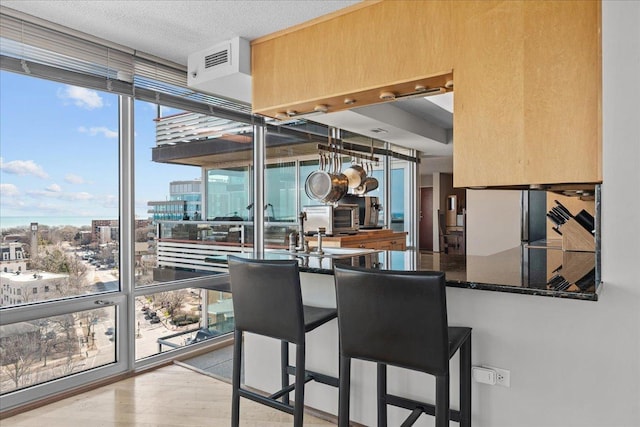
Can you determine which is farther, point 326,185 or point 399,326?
point 326,185

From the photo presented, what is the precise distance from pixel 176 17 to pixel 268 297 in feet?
6.02

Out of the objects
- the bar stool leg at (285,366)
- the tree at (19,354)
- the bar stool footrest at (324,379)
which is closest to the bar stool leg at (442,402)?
the bar stool footrest at (324,379)

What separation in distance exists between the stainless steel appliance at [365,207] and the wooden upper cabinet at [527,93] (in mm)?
3043

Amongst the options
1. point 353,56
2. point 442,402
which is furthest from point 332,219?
point 442,402

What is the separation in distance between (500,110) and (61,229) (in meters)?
2.79

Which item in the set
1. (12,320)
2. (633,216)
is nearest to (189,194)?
(12,320)

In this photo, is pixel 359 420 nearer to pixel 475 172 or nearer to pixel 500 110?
pixel 475 172

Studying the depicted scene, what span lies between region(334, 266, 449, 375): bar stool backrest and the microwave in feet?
9.01

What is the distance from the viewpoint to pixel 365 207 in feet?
17.2

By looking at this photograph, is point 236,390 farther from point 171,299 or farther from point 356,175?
point 356,175

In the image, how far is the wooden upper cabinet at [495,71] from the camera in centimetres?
183

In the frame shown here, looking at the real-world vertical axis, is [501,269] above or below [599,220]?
below

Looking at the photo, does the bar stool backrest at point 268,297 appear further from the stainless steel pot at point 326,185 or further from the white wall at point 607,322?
the stainless steel pot at point 326,185

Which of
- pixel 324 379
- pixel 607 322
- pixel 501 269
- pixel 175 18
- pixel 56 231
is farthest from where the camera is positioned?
pixel 56 231
